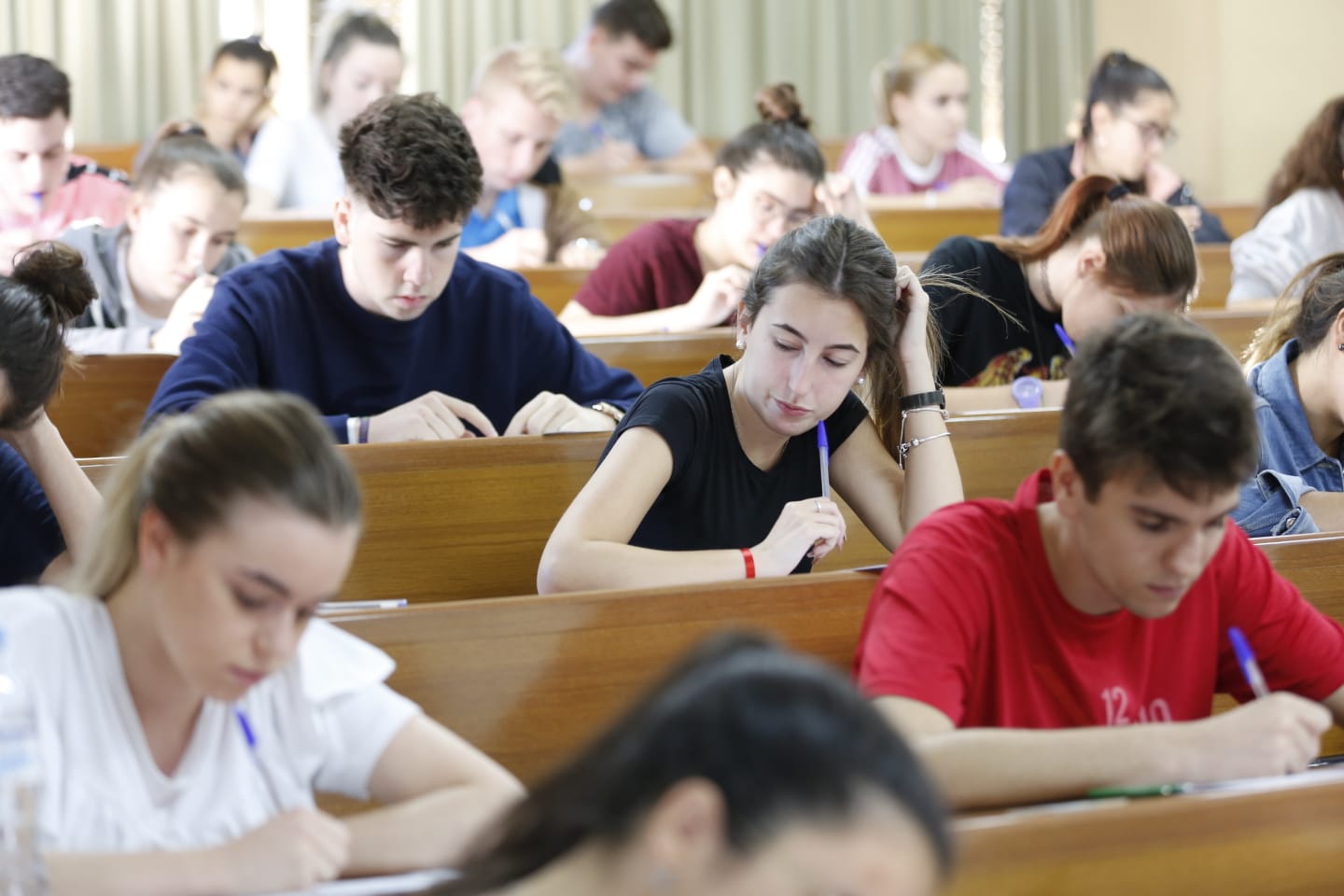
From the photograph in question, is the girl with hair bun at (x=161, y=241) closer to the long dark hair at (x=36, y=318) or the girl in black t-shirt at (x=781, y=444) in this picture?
the long dark hair at (x=36, y=318)

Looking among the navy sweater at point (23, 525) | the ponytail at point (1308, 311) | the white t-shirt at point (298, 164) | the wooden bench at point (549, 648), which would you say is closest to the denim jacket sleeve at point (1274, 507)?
the ponytail at point (1308, 311)

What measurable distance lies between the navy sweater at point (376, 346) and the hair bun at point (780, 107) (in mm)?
1093

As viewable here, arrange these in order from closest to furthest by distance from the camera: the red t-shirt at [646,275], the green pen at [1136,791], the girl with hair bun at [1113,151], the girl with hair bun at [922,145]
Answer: the green pen at [1136,791], the red t-shirt at [646,275], the girl with hair bun at [1113,151], the girl with hair bun at [922,145]

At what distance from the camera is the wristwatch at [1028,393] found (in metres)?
2.83

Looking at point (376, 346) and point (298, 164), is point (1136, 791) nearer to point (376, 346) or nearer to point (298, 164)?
point (376, 346)

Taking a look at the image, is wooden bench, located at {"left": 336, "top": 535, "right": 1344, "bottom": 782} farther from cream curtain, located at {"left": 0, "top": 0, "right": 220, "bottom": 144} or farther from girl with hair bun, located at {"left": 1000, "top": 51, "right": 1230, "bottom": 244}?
cream curtain, located at {"left": 0, "top": 0, "right": 220, "bottom": 144}

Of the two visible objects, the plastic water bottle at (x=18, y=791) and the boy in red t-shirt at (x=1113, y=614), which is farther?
the boy in red t-shirt at (x=1113, y=614)

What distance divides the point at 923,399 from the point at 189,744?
1182 millimetres

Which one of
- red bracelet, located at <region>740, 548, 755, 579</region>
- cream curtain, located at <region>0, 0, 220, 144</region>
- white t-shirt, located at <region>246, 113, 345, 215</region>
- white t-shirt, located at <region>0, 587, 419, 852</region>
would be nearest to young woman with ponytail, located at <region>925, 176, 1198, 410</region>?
red bracelet, located at <region>740, 548, 755, 579</region>

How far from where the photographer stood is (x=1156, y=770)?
1.33 m

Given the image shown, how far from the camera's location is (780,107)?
3604 mm

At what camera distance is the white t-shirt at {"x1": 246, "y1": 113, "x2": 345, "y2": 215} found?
4559 millimetres

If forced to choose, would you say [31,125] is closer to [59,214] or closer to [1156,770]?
[59,214]

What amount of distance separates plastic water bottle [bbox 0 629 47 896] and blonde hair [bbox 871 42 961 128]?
15.2 feet
